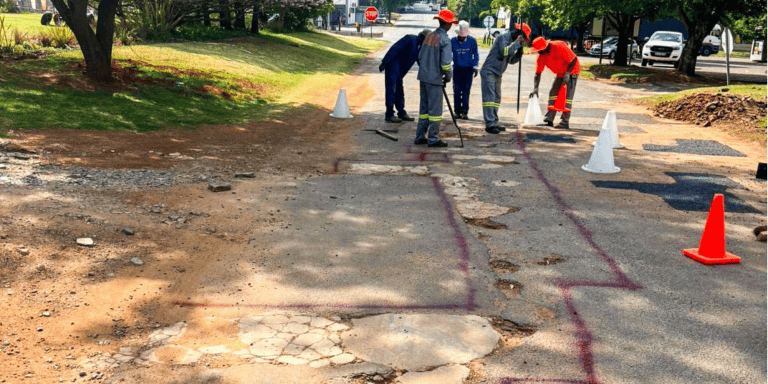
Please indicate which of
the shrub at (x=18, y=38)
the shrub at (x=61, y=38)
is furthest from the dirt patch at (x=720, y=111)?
the shrub at (x=18, y=38)

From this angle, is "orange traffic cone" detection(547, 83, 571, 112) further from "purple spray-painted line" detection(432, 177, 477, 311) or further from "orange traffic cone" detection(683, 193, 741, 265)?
"orange traffic cone" detection(683, 193, 741, 265)

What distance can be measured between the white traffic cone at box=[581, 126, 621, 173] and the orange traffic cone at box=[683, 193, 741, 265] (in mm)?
3592

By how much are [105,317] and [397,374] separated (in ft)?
6.89

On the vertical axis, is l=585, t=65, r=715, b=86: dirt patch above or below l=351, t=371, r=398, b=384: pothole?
above

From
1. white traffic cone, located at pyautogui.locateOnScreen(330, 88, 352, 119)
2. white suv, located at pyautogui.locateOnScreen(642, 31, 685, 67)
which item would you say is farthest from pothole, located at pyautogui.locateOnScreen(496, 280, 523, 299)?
white suv, located at pyautogui.locateOnScreen(642, 31, 685, 67)

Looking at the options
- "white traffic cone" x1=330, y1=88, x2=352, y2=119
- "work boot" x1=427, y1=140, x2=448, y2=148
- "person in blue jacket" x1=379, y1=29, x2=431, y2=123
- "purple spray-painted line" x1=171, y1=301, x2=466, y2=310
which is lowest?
"purple spray-painted line" x1=171, y1=301, x2=466, y2=310

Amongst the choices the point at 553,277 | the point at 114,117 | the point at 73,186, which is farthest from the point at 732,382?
the point at 114,117

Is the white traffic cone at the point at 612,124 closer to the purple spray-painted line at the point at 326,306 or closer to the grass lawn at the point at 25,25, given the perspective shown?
the purple spray-painted line at the point at 326,306

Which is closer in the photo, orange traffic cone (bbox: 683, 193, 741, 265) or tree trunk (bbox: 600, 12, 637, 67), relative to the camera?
orange traffic cone (bbox: 683, 193, 741, 265)

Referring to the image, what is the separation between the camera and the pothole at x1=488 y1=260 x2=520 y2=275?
6176mm

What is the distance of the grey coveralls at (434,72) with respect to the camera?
11.3 meters

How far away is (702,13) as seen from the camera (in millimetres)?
25453

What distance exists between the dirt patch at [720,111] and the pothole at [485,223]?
27.0 ft

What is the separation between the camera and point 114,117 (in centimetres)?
1267
